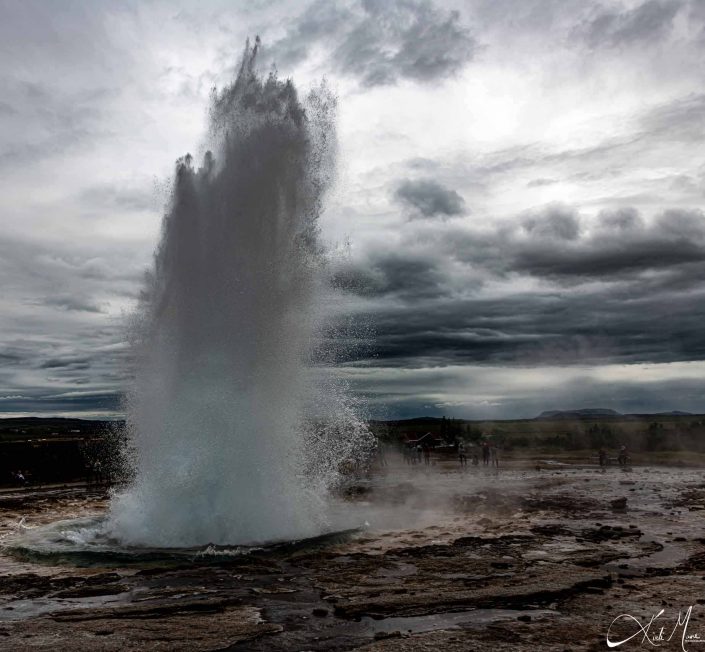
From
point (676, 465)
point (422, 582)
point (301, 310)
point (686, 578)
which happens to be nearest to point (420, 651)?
point (422, 582)

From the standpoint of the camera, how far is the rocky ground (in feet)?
26.0

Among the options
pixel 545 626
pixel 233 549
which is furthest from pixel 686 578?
pixel 233 549

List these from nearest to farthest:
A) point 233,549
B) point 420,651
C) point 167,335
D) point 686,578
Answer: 1. point 420,651
2. point 686,578
3. point 233,549
4. point 167,335

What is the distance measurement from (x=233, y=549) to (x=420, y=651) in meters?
6.62

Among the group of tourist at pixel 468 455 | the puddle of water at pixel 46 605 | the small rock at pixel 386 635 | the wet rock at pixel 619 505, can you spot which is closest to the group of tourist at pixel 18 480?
the group of tourist at pixel 468 455

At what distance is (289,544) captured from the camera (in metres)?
13.6

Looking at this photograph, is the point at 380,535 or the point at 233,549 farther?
the point at 380,535

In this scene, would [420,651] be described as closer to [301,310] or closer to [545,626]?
[545,626]

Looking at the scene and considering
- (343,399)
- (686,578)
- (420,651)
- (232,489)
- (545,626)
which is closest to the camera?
(420,651)

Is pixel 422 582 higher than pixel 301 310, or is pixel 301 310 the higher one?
pixel 301 310

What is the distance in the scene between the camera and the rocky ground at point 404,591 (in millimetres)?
7910

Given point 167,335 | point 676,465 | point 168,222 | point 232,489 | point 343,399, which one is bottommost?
point 676,465

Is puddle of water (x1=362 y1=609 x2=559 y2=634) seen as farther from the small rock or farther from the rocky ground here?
the small rock

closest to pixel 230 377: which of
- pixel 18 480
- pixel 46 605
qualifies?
pixel 46 605
